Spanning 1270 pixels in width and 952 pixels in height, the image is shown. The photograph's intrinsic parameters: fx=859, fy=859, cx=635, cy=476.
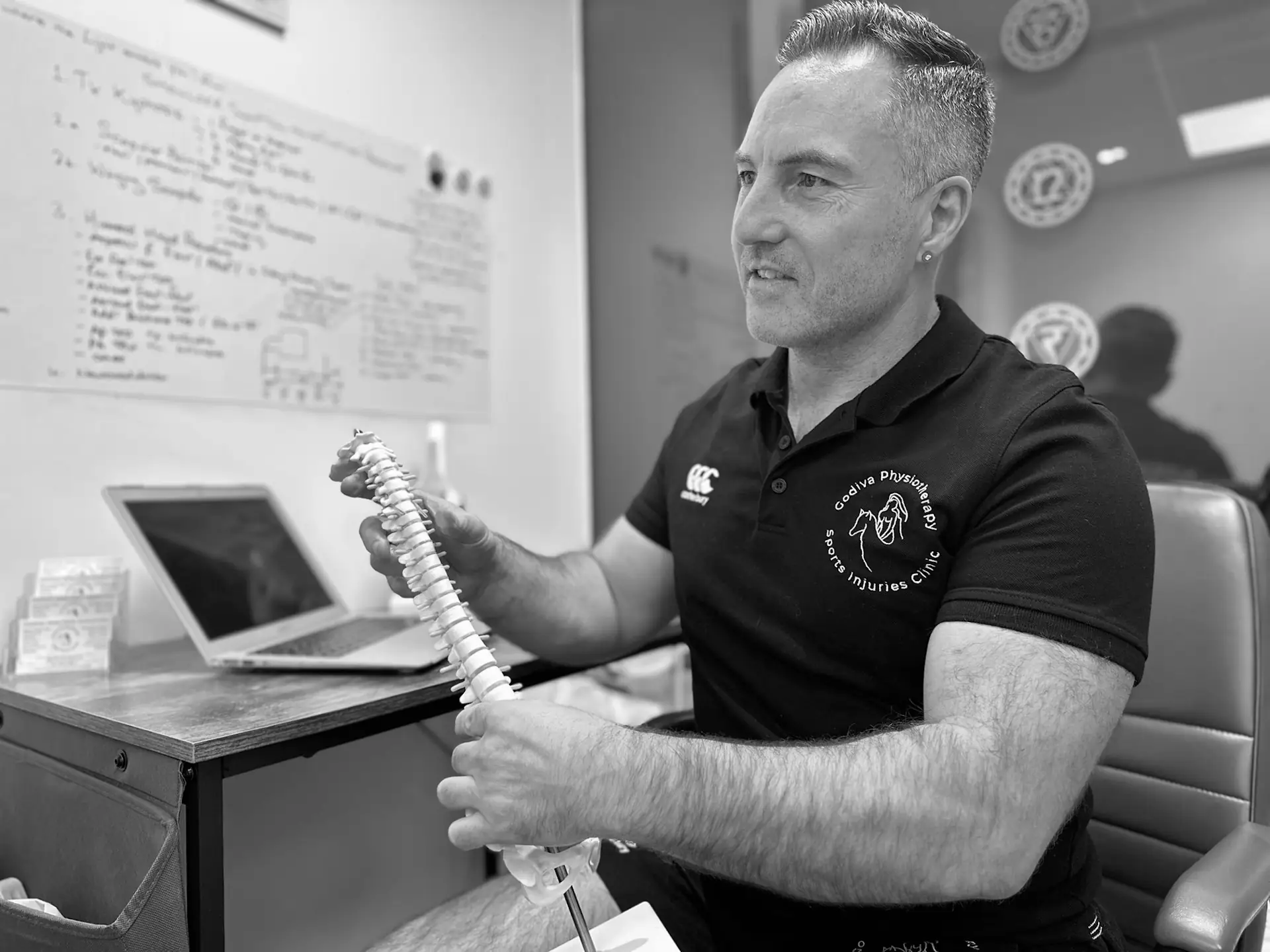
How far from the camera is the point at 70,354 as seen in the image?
124 centimetres

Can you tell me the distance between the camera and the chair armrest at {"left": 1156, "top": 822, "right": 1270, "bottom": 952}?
2.31 feet

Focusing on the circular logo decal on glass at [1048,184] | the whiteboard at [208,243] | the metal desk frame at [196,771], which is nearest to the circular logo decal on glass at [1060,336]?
the circular logo decal on glass at [1048,184]

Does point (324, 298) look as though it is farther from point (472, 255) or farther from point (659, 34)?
point (659, 34)

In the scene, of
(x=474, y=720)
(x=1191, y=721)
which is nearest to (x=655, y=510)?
(x=474, y=720)

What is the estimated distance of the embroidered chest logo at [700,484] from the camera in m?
1.06

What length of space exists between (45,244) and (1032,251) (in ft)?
5.25

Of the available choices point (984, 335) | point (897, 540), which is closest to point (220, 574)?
point (897, 540)

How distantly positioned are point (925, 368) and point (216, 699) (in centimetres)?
86

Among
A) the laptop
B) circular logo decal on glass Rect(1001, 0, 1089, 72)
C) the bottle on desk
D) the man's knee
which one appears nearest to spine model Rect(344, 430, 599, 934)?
the man's knee

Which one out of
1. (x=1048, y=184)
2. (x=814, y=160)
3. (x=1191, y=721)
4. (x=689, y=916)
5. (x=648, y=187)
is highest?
(x=648, y=187)

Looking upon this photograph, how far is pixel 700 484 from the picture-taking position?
108 centimetres

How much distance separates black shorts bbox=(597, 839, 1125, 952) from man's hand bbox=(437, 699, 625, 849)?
1.02 feet

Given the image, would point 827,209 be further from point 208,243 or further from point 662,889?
point 208,243

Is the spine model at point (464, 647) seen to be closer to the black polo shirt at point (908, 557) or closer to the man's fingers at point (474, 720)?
the man's fingers at point (474, 720)
